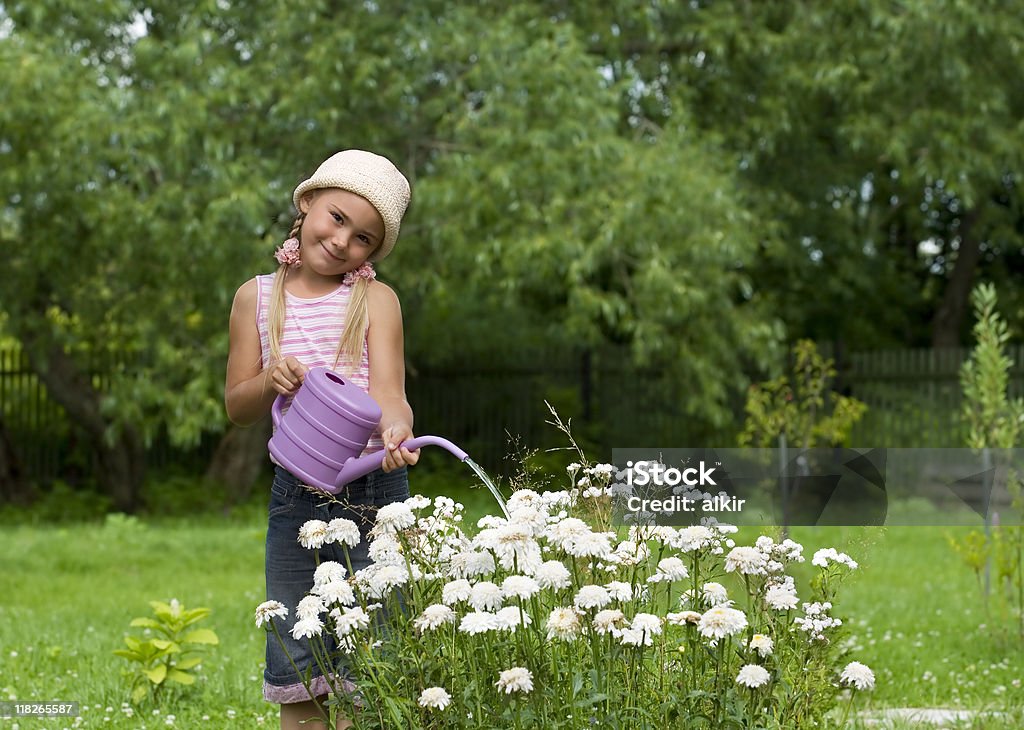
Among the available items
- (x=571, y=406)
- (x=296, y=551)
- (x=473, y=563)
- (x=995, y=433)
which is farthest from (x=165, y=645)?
(x=571, y=406)

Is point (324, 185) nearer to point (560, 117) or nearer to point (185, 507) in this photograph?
point (560, 117)

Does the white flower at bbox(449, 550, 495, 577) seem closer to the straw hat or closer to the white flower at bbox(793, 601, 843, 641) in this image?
the white flower at bbox(793, 601, 843, 641)

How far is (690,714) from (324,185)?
1.46 m

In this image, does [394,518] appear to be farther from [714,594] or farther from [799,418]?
[799,418]

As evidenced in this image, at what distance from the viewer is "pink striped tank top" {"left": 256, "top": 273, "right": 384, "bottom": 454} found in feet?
10.2

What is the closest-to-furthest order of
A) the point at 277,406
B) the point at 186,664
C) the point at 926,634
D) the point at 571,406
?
the point at 277,406, the point at 186,664, the point at 926,634, the point at 571,406

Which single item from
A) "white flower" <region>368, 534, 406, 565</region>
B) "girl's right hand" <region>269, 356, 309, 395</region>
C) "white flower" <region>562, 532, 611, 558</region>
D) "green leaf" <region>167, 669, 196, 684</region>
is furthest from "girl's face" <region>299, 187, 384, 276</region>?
"green leaf" <region>167, 669, 196, 684</region>

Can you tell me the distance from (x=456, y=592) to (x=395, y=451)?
1.79ft

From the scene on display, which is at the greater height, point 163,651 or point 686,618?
point 686,618

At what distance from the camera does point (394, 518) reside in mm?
2545

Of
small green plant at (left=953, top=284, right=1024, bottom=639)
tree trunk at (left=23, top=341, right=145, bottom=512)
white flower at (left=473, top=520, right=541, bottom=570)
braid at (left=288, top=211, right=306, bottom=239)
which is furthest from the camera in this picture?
tree trunk at (left=23, top=341, right=145, bottom=512)

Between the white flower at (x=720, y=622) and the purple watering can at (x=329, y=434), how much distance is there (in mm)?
697

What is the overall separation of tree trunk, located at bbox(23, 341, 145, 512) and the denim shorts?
341 inches

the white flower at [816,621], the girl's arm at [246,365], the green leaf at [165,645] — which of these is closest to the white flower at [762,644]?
the white flower at [816,621]
